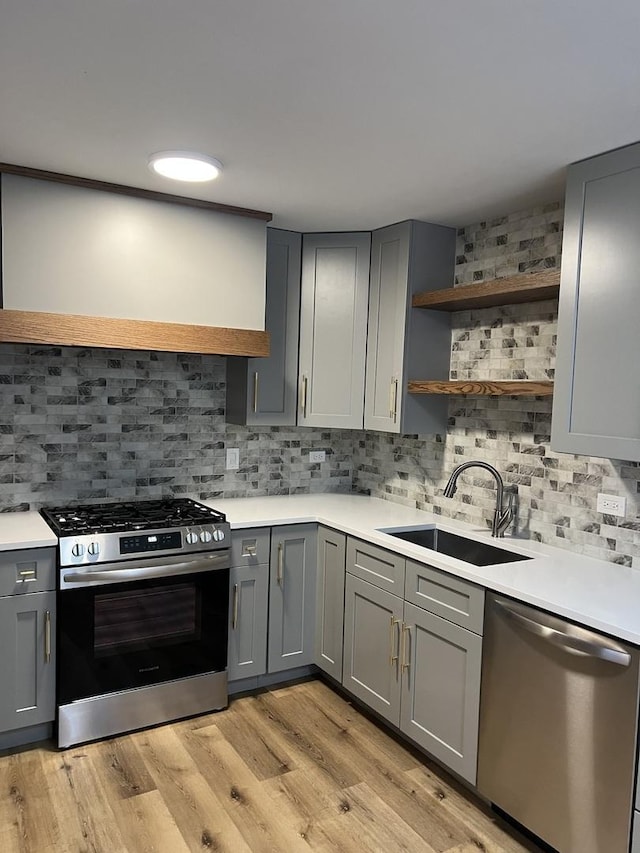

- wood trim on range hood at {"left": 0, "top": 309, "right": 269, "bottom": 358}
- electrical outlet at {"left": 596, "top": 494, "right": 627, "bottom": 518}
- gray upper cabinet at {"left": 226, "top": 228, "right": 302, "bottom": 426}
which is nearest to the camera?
electrical outlet at {"left": 596, "top": 494, "right": 627, "bottom": 518}

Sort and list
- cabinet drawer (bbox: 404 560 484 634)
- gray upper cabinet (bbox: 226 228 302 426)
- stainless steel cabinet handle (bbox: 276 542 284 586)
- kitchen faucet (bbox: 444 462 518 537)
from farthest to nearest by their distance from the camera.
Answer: gray upper cabinet (bbox: 226 228 302 426) → stainless steel cabinet handle (bbox: 276 542 284 586) → kitchen faucet (bbox: 444 462 518 537) → cabinet drawer (bbox: 404 560 484 634)

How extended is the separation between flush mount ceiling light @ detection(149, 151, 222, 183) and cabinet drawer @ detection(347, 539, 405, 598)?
1.66 metres

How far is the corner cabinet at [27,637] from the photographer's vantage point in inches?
98.5

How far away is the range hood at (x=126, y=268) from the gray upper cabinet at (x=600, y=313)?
1394mm

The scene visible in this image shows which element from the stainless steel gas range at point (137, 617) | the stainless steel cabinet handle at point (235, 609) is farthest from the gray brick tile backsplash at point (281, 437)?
the stainless steel cabinet handle at point (235, 609)

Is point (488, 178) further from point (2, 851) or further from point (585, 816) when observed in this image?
point (2, 851)

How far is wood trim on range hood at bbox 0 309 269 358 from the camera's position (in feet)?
8.36

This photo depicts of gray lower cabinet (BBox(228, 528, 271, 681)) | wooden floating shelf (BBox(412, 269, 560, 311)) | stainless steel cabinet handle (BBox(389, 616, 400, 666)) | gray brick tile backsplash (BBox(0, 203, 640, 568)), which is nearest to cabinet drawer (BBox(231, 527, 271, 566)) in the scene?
gray lower cabinet (BBox(228, 528, 271, 681))

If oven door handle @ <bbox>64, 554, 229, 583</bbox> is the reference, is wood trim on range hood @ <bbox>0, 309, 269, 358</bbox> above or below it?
above

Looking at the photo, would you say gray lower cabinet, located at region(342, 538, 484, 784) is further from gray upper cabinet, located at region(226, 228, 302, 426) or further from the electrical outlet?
gray upper cabinet, located at region(226, 228, 302, 426)

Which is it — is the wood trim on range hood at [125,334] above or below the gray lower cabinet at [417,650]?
above

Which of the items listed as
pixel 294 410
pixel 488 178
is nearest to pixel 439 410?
pixel 294 410

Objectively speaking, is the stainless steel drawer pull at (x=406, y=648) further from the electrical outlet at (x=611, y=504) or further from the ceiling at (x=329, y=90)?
the ceiling at (x=329, y=90)

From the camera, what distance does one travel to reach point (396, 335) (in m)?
3.21
